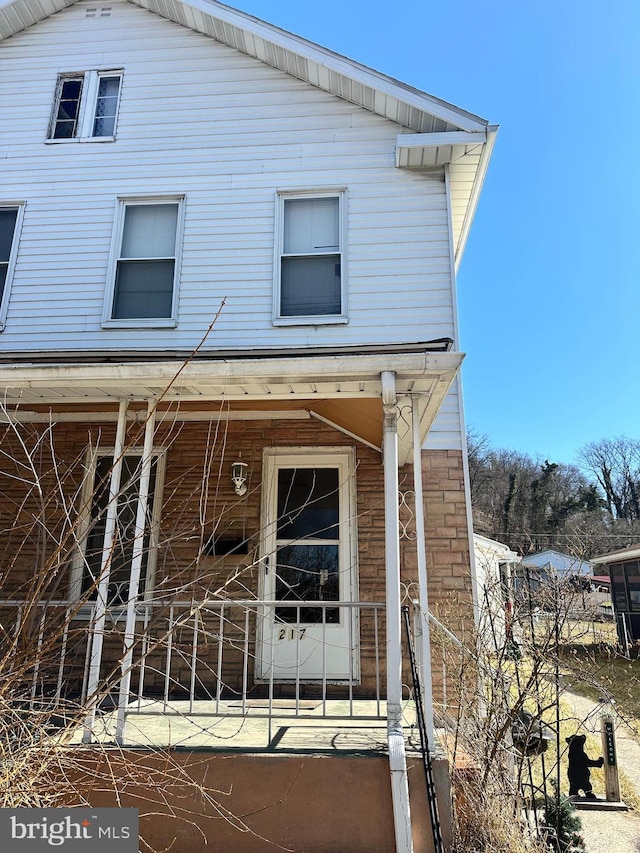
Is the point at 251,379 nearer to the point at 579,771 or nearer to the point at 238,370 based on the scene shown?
the point at 238,370

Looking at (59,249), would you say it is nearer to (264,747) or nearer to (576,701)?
(264,747)

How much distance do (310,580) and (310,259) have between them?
378 cm

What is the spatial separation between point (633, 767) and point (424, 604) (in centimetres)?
611

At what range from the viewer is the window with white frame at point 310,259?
23.5ft

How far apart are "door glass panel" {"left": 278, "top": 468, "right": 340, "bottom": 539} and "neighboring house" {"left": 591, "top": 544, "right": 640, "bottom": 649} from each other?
46.7 ft

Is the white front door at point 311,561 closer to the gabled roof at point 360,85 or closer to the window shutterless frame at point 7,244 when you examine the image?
the gabled roof at point 360,85

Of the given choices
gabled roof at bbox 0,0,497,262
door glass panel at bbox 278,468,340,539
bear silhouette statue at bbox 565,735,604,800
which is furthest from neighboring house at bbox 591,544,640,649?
gabled roof at bbox 0,0,497,262

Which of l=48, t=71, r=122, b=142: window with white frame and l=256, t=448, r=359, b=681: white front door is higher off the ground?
l=48, t=71, r=122, b=142: window with white frame

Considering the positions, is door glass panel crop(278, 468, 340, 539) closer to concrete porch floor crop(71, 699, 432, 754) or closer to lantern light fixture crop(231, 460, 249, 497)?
lantern light fixture crop(231, 460, 249, 497)

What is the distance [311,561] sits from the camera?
21.5 feet

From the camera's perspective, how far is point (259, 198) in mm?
7531

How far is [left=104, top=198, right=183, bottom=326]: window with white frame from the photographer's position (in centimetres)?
739

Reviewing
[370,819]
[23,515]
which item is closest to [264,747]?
[370,819]
